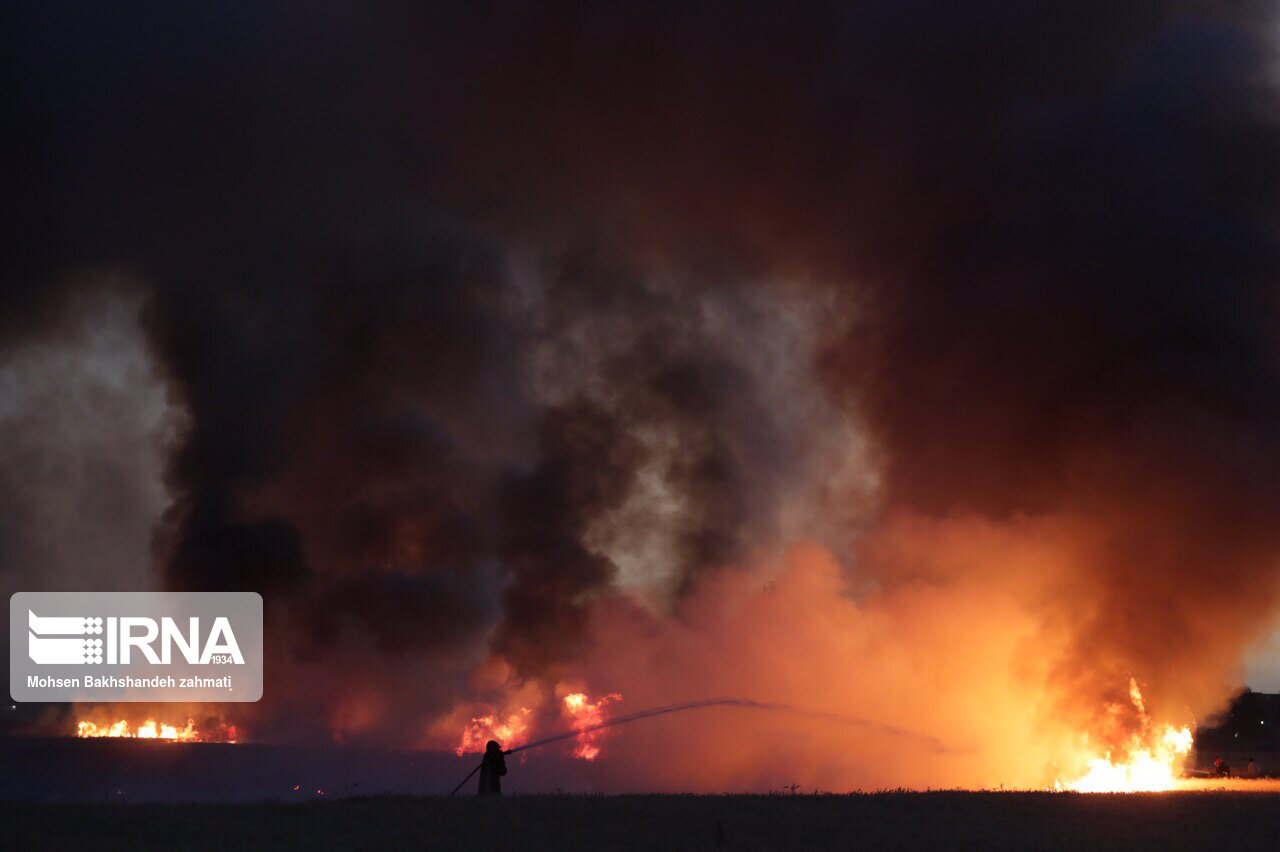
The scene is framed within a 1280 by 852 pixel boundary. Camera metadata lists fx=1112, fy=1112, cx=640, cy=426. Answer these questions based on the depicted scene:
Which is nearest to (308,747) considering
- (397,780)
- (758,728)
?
(397,780)

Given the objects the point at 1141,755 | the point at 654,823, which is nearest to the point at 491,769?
the point at 654,823

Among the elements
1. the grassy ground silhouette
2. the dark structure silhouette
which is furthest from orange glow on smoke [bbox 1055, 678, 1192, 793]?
the dark structure silhouette

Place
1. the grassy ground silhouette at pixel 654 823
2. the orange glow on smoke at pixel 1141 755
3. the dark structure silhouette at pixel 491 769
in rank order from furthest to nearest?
the orange glow on smoke at pixel 1141 755
the dark structure silhouette at pixel 491 769
the grassy ground silhouette at pixel 654 823

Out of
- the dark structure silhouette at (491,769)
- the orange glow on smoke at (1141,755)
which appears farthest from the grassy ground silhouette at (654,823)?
the orange glow on smoke at (1141,755)

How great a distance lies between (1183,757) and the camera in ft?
138

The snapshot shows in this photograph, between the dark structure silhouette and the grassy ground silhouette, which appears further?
the dark structure silhouette

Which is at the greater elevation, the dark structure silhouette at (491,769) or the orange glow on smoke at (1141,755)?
the dark structure silhouette at (491,769)

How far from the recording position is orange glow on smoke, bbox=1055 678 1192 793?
4047cm

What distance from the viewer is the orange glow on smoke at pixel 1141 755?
40.5m

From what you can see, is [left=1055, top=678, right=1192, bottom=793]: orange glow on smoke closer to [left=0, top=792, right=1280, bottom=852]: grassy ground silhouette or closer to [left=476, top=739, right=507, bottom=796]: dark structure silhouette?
[left=0, top=792, right=1280, bottom=852]: grassy ground silhouette

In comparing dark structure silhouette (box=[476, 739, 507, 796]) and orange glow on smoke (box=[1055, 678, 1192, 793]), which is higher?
dark structure silhouette (box=[476, 739, 507, 796])

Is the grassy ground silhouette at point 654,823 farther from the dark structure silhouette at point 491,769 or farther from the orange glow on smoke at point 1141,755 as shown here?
the orange glow on smoke at point 1141,755

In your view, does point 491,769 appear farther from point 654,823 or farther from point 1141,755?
point 1141,755

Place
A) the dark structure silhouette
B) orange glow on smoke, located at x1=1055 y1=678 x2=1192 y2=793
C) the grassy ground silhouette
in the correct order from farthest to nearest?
orange glow on smoke, located at x1=1055 y1=678 x2=1192 y2=793 < the dark structure silhouette < the grassy ground silhouette
